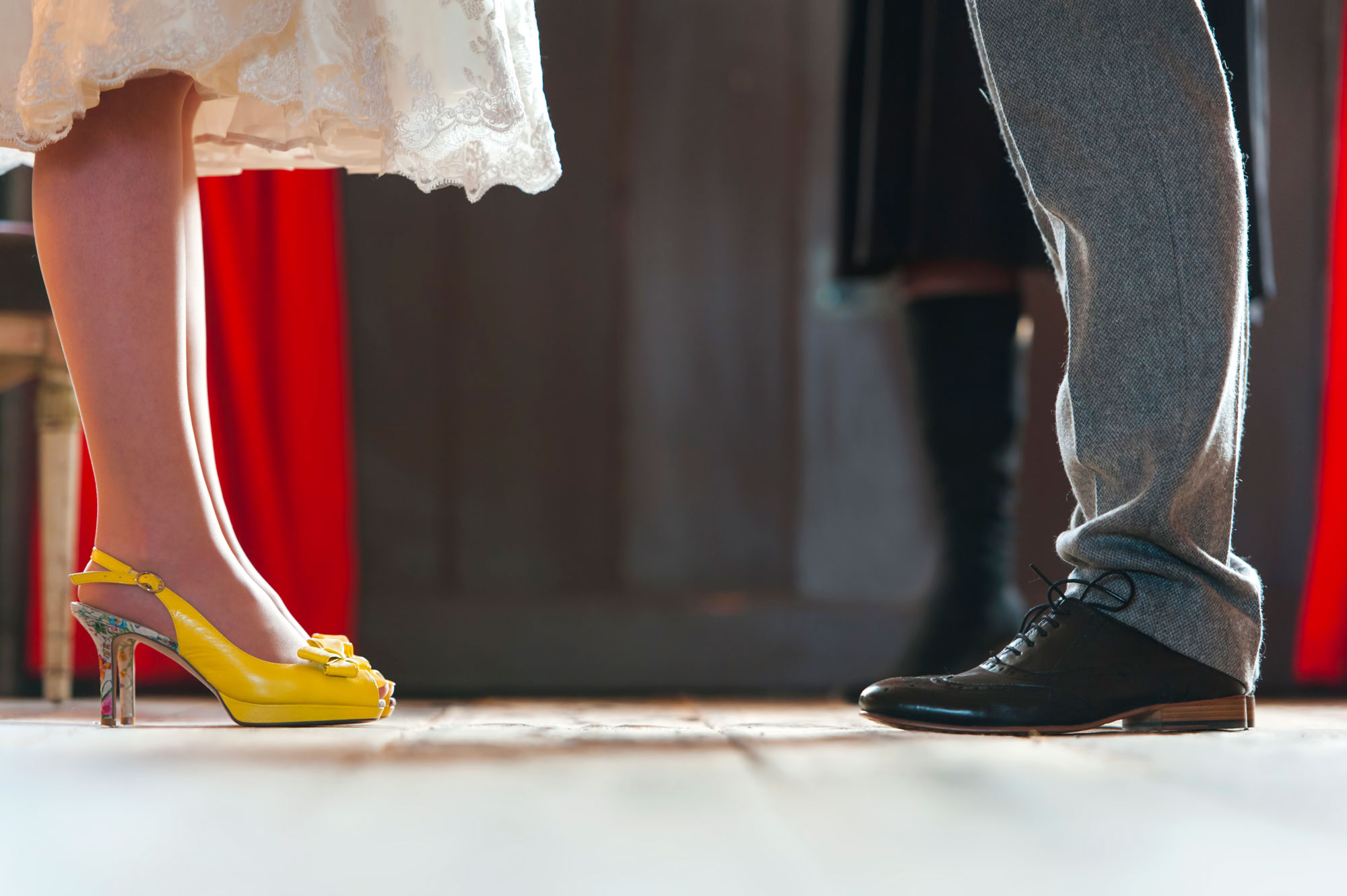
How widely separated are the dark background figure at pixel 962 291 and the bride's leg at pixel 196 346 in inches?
28.0

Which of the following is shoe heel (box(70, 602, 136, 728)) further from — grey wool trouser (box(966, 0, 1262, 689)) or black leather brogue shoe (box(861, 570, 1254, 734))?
grey wool trouser (box(966, 0, 1262, 689))

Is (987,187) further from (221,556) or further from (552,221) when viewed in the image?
(221,556)

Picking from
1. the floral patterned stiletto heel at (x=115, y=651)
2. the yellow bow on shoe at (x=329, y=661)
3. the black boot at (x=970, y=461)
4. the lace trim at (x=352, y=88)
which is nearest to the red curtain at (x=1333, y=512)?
the black boot at (x=970, y=461)

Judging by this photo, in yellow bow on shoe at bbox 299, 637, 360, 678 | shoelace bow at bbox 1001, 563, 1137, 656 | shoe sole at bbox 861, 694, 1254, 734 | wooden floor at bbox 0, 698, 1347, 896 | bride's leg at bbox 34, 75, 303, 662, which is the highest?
bride's leg at bbox 34, 75, 303, 662

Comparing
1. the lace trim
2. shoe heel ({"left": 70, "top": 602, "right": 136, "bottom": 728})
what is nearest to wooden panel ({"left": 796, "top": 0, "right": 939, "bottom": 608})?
the lace trim

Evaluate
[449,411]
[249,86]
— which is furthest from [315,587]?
[249,86]

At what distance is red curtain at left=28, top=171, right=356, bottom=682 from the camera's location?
1517 millimetres

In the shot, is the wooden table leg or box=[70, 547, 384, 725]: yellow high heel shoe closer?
box=[70, 547, 384, 725]: yellow high heel shoe

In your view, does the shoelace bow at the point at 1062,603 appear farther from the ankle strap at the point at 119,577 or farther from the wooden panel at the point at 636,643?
the wooden panel at the point at 636,643

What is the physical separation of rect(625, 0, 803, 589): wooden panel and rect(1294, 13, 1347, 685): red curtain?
0.79 metres

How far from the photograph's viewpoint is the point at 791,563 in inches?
65.8

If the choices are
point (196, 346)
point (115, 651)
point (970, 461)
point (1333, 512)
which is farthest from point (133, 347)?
point (1333, 512)

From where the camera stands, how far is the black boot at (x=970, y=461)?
44.8 inches

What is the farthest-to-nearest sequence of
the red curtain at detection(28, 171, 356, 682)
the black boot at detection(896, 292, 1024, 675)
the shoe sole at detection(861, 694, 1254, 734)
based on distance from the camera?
the red curtain at detection(28, 171, 356, 682) → the black boot at detection(896, 292, 1024, 675) → the shoe sole at detection(861, 694, 1254, 734)
